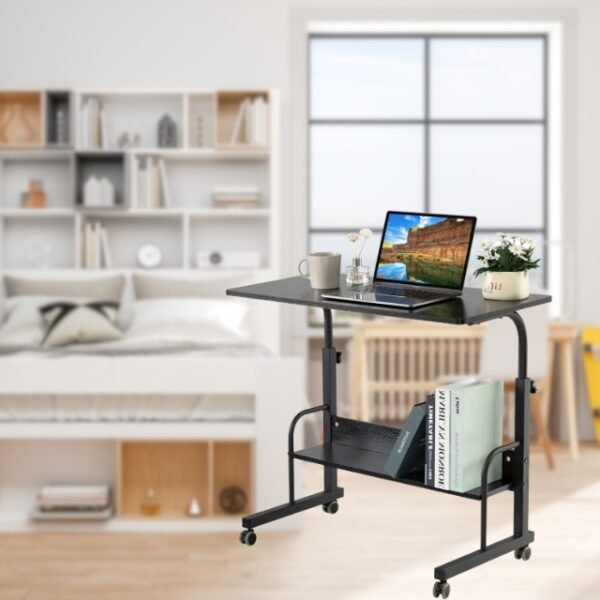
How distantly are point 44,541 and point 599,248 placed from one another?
360 centimetres

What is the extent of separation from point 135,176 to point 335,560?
2.82m

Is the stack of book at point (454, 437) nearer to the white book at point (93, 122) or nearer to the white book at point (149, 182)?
the white book at point (149, 182)

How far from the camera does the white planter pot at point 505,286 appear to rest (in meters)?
2.66

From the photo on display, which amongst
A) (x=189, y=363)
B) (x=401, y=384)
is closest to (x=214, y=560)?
(x=189, y=363)

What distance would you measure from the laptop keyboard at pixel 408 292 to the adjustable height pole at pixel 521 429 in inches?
7.0

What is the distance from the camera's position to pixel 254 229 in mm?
6871

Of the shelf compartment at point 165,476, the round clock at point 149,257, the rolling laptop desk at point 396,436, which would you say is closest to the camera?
the rolling laptop desk at point 396,436

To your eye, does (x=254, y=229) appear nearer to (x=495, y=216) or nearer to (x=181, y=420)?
(x=495, y=216)

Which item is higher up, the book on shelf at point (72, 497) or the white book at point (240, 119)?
the white book at point (240, 119)

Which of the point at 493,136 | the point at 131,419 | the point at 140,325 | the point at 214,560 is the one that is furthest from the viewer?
the point at 493,136

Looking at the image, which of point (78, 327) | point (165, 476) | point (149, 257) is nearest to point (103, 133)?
point (149, 257)

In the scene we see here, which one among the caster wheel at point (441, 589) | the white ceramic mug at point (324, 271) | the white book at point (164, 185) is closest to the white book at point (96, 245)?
the white book at point (164, 185)

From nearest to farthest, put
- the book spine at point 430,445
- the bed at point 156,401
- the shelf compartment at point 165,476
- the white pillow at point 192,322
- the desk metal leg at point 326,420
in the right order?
1. the book spine at point 430,445
2. the desk metal leg at point 326,420
3. the bed at point 156,401
4. the shelf compartment at point 165,476
5. the white pillow at point 192,322

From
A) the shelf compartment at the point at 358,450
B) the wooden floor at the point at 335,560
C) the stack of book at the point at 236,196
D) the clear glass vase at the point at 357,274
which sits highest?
the stack of book at the point at 236,196
